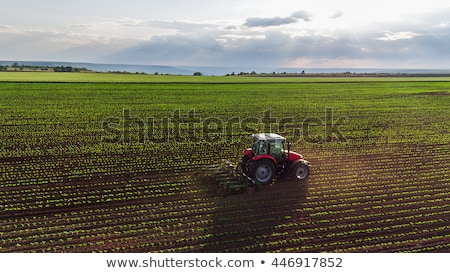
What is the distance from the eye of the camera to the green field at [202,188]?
1106 cm

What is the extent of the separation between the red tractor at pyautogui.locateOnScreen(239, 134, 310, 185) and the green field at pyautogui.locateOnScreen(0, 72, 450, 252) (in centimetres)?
53

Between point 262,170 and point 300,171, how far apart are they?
5.15ft

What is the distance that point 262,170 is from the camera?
14234mm

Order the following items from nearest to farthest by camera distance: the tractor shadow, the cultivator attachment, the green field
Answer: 1. the tractor shadow
2. the green field
3. the cultivator attachment

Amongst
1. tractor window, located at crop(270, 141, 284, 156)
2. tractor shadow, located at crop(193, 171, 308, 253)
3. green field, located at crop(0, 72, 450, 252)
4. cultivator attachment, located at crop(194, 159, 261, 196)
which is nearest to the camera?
tractor shadow, located at crop(193, 171, 308, 253)

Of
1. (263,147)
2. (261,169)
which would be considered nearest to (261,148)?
(263,147)

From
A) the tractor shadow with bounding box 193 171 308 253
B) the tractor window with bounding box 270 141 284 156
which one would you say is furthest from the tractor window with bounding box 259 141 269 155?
the tractor shadow with bounding box 193 171 308 253

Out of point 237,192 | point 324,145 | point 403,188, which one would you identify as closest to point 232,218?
point 237,192

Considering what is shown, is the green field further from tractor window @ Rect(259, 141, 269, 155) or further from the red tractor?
tractor window @ Rect(259, 141, 269, 155)

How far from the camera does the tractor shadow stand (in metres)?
10.8

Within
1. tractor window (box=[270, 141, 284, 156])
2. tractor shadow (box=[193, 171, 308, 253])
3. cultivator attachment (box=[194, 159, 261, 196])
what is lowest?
tractor shadow (box=[193, 171, 308, 253])

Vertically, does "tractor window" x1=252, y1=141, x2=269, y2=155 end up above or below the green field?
above

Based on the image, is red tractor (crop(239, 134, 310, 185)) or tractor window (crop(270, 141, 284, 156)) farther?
tractor window (crop(270, 141, 284, 156))

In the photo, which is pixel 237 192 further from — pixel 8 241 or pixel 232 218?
pixel 8 241
